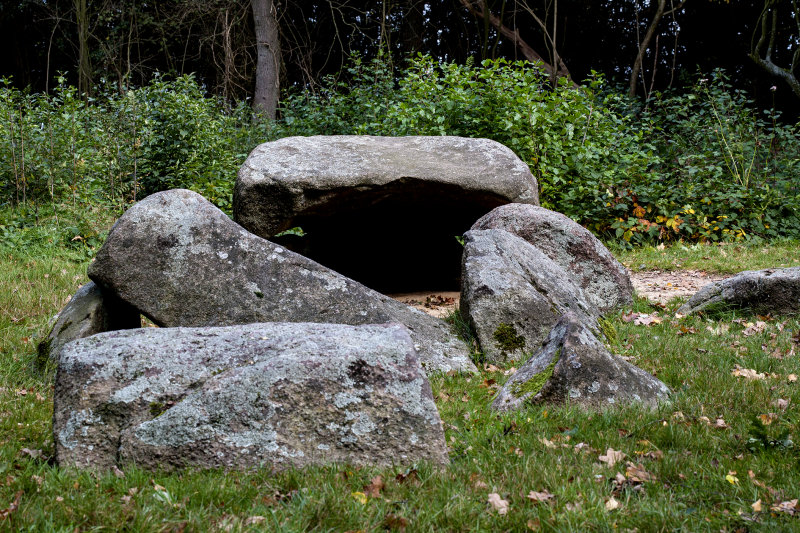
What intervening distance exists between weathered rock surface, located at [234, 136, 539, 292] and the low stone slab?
3.51m

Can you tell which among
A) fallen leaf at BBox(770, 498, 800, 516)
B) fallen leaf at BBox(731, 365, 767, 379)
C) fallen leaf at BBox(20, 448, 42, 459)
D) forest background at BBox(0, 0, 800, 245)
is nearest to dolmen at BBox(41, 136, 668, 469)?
fallen leaf at BBox(20, 448, 42, 459)

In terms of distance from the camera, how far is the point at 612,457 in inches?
129

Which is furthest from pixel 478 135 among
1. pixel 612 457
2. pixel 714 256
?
pixel 612 457

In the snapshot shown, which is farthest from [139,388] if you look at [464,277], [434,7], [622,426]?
[434,7]

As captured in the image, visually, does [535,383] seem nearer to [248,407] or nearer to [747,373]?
[747,373]

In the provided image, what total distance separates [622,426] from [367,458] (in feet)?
4.67

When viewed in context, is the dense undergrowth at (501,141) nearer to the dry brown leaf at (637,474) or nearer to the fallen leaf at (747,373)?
the fallen leaf at (747,373)

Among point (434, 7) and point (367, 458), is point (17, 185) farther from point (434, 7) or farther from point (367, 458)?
point (434, 7)

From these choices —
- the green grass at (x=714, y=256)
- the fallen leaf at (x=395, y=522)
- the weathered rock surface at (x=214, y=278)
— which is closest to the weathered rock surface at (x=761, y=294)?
the green grass at (x=714, y=256)

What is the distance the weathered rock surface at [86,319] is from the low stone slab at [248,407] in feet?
5.47

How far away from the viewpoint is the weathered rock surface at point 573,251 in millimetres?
6844

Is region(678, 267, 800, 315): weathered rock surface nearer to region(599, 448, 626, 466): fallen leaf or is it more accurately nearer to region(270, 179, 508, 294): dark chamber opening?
region(270, 179, 508, 294): dark chamber opening

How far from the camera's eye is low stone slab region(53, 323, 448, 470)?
316 centimetres

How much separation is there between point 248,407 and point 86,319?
2402mm
